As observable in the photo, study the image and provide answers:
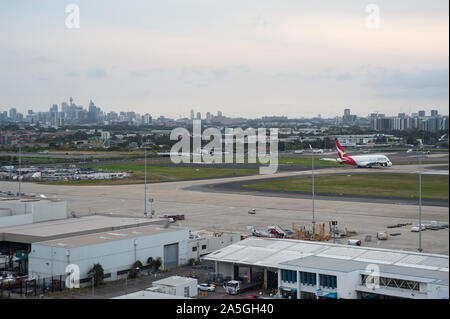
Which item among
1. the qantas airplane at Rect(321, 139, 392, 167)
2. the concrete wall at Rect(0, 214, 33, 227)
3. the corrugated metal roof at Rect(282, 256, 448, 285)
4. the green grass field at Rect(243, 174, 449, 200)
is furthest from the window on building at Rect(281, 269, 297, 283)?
the qantas airplane at Rect(321, 139, 392, 167)

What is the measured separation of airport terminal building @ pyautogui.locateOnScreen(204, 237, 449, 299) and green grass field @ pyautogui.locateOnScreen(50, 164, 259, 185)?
50394mm

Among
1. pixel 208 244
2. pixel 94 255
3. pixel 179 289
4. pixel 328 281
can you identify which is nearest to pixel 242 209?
pixel 208 244

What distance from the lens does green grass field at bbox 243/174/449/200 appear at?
5834cm

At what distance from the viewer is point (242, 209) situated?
5044 centimetres

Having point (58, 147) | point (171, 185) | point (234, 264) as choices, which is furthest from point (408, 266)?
point (58, 147)

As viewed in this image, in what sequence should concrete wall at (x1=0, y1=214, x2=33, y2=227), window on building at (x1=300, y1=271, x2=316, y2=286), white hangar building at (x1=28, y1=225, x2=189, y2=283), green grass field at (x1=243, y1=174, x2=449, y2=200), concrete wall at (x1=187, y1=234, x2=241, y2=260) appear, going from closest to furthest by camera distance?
window on building at (x1=300, y1=271, x2=316, y2=286) → white hangar building at (x1=28, y1=225, x2=189, y2=283) → concrete wall at (x1=187, y1=234, x2=241, y2=260) → concrete wall at (x1=0, y1=214, x2=33, y2=227) → green grass field at (x1=243, y1=174, x2=449, y2=200)

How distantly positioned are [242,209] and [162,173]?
1486 inches

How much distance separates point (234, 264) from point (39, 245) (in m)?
10.0

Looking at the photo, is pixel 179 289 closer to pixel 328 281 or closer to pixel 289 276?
pixel 289 276

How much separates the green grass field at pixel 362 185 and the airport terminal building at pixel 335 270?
97.1 ft

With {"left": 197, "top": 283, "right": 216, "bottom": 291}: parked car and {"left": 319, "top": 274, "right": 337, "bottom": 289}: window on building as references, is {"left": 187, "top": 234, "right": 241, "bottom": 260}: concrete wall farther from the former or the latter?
{"left": 319, "top": 274, "right": 337, "bottom": 289}: window on building

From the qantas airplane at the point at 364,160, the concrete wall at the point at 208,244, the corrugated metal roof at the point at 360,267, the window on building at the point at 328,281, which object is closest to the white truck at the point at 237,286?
the corrugated metal roof at the point at 360,267
